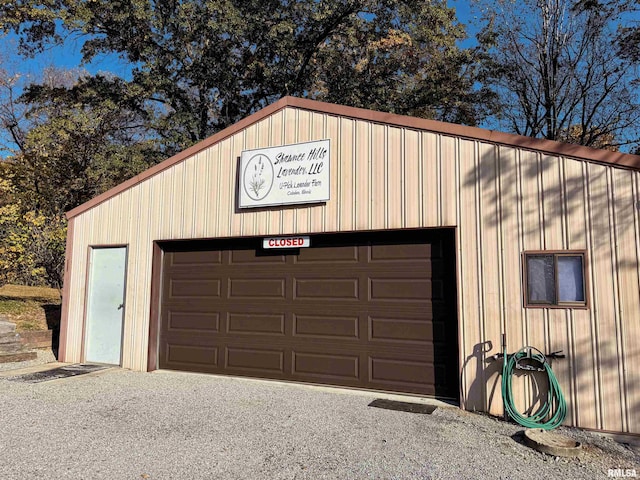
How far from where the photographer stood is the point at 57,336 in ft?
32.9

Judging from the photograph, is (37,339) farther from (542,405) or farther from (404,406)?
(542,405)

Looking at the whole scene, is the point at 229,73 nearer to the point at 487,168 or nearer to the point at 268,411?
the point at 487,168

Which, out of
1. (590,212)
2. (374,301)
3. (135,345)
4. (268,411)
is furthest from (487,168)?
(135,345)

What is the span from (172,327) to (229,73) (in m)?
11.0

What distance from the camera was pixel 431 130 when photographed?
6.22 meters

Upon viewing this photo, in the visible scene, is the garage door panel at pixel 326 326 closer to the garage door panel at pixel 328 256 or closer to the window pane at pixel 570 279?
the garage door panel at pixel 328 256

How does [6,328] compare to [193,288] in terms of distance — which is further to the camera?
[6,328]

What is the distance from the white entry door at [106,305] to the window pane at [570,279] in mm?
7212

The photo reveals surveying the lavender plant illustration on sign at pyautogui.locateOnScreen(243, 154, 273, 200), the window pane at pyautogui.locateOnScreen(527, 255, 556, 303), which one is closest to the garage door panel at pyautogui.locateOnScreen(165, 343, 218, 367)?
the lavender plant illustration on sign at pyautogui.locateOnScreen(243, 154, 273, 200)

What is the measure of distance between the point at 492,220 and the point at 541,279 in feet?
3.05

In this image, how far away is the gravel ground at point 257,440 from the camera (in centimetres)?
371

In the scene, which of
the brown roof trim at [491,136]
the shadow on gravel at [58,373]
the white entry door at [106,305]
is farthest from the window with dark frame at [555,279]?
the shadow on gravel at [58,373]

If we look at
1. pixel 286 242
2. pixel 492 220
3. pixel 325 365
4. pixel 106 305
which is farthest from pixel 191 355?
pixel 492 220

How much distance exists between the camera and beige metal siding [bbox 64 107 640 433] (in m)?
5.04
